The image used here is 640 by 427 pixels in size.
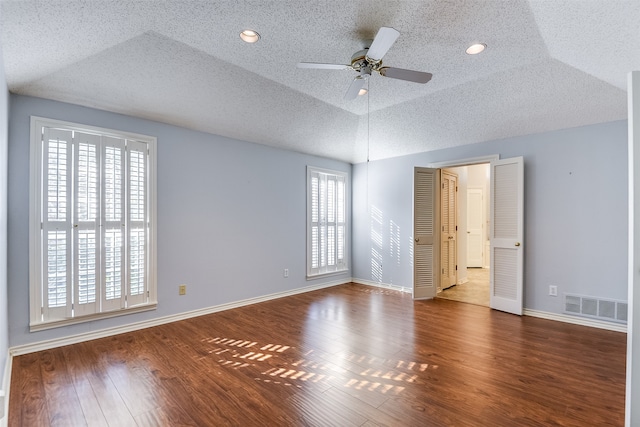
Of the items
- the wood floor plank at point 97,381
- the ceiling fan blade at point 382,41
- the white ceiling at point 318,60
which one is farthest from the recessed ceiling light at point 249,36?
the wood floor plank at point 97,381

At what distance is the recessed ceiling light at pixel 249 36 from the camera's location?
2443 mm

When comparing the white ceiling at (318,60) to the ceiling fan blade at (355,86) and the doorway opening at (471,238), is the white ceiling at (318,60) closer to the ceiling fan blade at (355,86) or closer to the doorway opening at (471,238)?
the ceiling fan blade at (355,86)

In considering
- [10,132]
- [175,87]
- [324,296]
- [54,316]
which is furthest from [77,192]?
[324,296]

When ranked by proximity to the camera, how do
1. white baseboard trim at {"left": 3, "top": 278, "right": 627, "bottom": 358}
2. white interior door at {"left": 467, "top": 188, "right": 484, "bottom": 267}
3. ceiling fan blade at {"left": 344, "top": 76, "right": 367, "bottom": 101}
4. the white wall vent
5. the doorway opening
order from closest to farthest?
ceiling fan blade at {"left": 344, "top": 76, "right": 367, "bottom": 101}
white baseboard trim at {"left": 3, "top": 278, "right": 627, "bottom": 358}
the white wall vent
the doorway opening
white interior door at {"left": 467, "top": 188, "right": 484, "bottom": 267}

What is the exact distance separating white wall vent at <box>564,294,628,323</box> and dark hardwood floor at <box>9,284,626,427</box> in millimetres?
236

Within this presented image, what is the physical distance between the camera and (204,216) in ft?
13.2

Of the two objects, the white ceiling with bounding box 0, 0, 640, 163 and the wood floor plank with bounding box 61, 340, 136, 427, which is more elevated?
the white ceiling with bounding box 0, 0, 640, 163

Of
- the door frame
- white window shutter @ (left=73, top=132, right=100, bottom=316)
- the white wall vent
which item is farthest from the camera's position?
the door frame

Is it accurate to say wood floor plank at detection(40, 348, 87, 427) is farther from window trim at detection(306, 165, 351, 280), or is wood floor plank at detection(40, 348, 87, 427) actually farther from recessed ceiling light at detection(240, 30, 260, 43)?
window trim at detection(306, 165, 351, 280)

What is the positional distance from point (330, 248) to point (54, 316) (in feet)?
13.1

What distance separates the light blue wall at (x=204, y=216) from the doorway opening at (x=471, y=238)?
8.75ft

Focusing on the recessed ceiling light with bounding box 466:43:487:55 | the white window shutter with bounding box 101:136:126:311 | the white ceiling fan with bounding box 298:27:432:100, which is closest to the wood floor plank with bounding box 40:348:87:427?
the white window shutter with bounding box 101:136:126:311

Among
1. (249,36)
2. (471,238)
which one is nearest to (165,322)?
(249,36)

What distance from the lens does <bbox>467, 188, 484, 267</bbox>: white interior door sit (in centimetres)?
780
